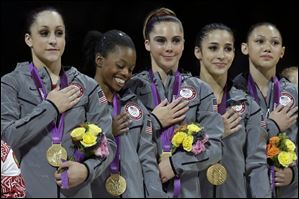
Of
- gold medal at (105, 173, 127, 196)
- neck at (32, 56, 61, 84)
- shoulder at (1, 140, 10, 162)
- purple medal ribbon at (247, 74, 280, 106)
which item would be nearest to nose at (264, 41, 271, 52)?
purple medal ribbon at (247, 74, 280, 106)

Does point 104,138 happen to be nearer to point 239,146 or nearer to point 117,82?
point 117,82

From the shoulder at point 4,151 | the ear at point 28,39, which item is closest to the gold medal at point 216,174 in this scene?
the ear at point 28,39

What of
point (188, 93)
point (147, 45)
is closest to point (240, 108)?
point (188, 93)

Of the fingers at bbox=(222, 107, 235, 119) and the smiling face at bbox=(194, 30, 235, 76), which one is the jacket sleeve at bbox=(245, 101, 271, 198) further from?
the smiling face at bbox=(194, 30, 235, 76)

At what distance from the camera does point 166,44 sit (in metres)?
4.87

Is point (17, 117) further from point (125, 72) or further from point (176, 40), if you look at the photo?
point (176, 40)

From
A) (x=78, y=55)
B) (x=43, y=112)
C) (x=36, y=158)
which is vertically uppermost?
(x=78, y=55)

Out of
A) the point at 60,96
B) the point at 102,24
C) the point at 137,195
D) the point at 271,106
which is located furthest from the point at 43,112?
the point at 271,106

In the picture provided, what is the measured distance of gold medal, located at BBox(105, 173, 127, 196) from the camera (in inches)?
174

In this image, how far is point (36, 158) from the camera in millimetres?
4145

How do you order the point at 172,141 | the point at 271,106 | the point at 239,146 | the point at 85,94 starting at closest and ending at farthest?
the point at 85,94 < the point at 172,141 < the point at 239,146 < the point at 271,106

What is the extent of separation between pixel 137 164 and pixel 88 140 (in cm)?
51

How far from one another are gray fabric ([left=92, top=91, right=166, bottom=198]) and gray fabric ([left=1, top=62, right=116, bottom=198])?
19 centimetres

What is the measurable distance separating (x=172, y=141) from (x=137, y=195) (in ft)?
1.56
